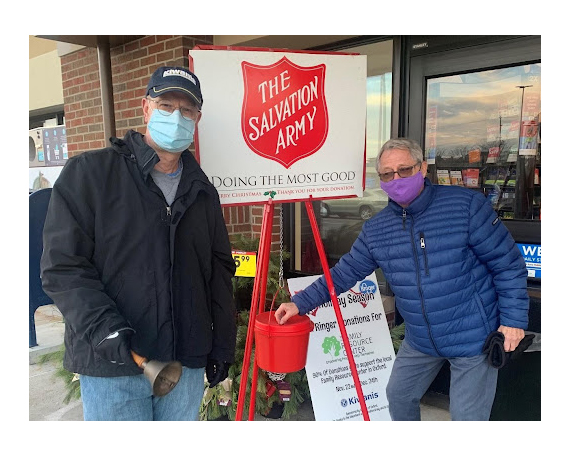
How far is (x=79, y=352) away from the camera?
5.24 ft

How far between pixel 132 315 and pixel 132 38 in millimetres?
3081

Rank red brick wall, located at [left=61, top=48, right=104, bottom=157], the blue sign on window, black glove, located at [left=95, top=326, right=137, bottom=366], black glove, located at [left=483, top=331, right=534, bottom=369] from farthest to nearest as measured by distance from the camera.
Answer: red brick wall, located at [left=61, top=48, right=104, bottom=157] < the blue sign on window < black glove, located at [left=483, top=331, right=534, bottom=369] < black glove, located at [left=95, top=326, right=137, bottom=366]

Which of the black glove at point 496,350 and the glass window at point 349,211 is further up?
the glass window at point 349,211

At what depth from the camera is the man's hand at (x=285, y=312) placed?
224cm

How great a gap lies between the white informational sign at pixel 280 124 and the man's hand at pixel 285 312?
583 millimetres

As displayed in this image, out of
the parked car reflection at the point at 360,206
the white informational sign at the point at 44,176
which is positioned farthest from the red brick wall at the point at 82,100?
the parked car reflection at the point at 360,206

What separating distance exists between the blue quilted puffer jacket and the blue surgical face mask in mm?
1057

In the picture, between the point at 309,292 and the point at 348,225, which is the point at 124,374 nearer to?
the point at 309,292

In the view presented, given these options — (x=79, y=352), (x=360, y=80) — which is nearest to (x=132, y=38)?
(x=360, y=80)

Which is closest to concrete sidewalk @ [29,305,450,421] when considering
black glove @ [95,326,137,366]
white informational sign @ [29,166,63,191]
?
black glove @ [95,326,137,366]

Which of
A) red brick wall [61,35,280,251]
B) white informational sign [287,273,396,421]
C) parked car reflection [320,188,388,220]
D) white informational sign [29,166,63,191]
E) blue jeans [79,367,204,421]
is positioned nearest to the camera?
blue jeans [79,367,204,421]

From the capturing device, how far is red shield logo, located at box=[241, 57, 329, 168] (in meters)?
2.32

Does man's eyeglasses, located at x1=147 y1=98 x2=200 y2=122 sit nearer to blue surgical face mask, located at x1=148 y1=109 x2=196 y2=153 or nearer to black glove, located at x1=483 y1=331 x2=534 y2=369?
blue surgical face mask, located at x1=148 y1=109 x2=196 y2=153

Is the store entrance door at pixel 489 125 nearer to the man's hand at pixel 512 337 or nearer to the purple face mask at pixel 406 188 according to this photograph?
the man's hand at pixel 512 337
